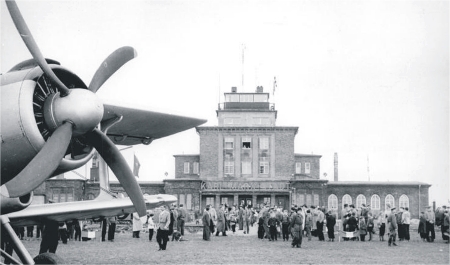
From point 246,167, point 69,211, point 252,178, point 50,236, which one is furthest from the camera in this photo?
point 246,167

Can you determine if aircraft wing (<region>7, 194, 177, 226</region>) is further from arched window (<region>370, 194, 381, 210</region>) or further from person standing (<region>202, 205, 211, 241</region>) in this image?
arched window (<region>370, 194, 381, 210</region>)

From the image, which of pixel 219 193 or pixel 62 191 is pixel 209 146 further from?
pixel 62 191

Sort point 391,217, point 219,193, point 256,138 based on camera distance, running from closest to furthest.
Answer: point 391,217 < point 219,193 < point 256,138

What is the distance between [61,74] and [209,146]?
62.5 meters

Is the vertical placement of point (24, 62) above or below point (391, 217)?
above

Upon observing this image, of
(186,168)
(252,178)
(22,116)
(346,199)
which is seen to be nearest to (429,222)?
(22,116)

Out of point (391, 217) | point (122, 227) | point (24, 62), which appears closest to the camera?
point (24, 62)

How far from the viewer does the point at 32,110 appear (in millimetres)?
7883

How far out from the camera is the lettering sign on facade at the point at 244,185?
67.6 m

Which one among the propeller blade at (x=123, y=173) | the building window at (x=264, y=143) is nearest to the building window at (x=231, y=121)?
the building window at (x=264, y=143)

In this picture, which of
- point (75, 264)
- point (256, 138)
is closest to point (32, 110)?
point (75, 264)

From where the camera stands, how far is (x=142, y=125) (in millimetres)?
12289

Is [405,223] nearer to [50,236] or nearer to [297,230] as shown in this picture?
[297,230]

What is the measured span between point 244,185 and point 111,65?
59041 millimetres
